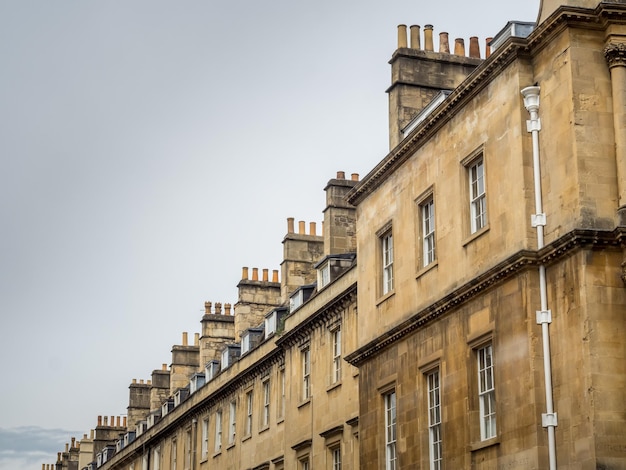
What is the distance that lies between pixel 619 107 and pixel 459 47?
43.1ft

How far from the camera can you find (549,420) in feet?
74.7

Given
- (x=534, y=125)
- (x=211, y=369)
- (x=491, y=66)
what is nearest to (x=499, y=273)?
(x=534, y=125)

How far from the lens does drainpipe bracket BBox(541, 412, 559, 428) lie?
74.6 feet

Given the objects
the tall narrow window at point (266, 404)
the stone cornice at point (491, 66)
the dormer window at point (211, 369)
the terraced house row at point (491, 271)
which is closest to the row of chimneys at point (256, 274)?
the dormer window at point (211, 369)

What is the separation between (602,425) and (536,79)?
282 inches

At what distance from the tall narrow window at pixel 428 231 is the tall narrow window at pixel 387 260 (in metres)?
2.01

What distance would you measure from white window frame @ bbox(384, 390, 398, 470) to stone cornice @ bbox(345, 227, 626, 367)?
4.06ft

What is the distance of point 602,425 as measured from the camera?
21.8 meters

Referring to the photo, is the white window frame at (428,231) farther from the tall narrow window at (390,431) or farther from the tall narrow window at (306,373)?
the tall narrow window at (306,373)

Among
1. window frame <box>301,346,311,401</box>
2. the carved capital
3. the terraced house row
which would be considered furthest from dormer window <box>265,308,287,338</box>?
the carved capital

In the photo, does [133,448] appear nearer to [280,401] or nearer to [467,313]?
[280,401]

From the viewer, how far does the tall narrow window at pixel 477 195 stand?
87.8 ft

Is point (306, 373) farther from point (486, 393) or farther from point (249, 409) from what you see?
point (486, 393)

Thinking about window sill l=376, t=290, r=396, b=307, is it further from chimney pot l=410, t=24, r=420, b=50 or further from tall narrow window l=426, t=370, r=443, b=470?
chimney pot l=410, t=24, r=420, b=50
